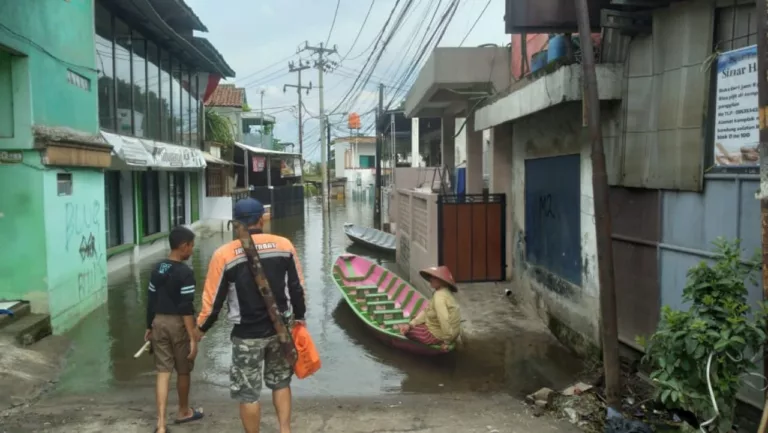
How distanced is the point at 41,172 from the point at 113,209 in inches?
270

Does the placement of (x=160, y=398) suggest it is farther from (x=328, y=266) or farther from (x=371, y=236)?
(x=371, y=236)

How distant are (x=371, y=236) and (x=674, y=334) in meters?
16.5

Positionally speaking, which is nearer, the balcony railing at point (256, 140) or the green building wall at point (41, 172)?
the green building wall at point (41, 172)

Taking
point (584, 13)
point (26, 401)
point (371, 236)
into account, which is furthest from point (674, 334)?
point (371, 236)

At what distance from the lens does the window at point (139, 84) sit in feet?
47.9

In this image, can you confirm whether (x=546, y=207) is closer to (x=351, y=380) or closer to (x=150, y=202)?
(x=351, y=380)

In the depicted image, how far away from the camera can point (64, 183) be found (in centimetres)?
827

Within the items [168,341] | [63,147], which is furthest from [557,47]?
[63,147]

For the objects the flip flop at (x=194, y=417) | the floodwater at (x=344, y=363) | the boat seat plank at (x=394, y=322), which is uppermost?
the flip flop at (x=194, y=417)

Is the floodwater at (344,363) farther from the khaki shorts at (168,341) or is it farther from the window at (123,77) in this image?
the window at (123,77)

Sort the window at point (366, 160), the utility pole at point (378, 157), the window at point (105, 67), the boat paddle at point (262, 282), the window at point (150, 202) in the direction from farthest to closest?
the window at point (366, 160) < the utility pole at point (378, 157) < the window at point (150, 202) < the window at point (105, 67) < the boat paddle at point (262, 282)

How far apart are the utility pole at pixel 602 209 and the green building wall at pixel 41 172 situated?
6.34 metres

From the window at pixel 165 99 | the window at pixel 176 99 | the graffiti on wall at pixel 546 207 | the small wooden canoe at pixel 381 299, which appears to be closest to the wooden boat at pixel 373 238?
the small wooden canoe at pixel 381 299

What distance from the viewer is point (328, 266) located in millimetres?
16203
